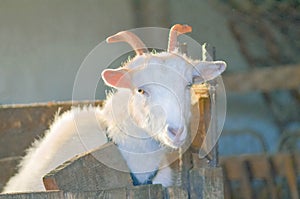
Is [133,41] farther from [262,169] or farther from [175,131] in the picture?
[262,169]

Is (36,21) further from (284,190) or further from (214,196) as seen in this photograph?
(214,196)

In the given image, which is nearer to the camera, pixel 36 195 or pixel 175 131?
pixel 36 195

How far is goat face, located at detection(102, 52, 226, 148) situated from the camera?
320 cm

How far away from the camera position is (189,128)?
3363mm

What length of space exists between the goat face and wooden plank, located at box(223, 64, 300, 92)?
2.99 meters

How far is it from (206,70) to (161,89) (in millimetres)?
352

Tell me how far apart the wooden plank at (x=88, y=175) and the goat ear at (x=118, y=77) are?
810 mm

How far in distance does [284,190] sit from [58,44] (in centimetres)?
250

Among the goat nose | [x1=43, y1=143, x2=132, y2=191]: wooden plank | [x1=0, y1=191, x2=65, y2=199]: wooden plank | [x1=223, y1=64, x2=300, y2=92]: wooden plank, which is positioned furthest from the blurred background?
[x1=0, y1=191, x2=65, y2=199]: wooden plank

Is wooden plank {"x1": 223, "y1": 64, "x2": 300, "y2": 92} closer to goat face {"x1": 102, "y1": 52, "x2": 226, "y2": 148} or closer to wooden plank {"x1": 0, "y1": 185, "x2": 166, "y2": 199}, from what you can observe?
goat face {"x1": 102, "y1": 52, "x2": 226, "y2": 148}

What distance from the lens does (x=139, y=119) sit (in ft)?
11.2

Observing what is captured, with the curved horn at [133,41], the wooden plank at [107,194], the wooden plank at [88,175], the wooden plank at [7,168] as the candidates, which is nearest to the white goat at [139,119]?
the curved horn at [133,41]

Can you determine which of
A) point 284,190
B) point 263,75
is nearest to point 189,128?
point 284,190

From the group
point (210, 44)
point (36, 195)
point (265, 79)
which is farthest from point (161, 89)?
point (210, 44)
